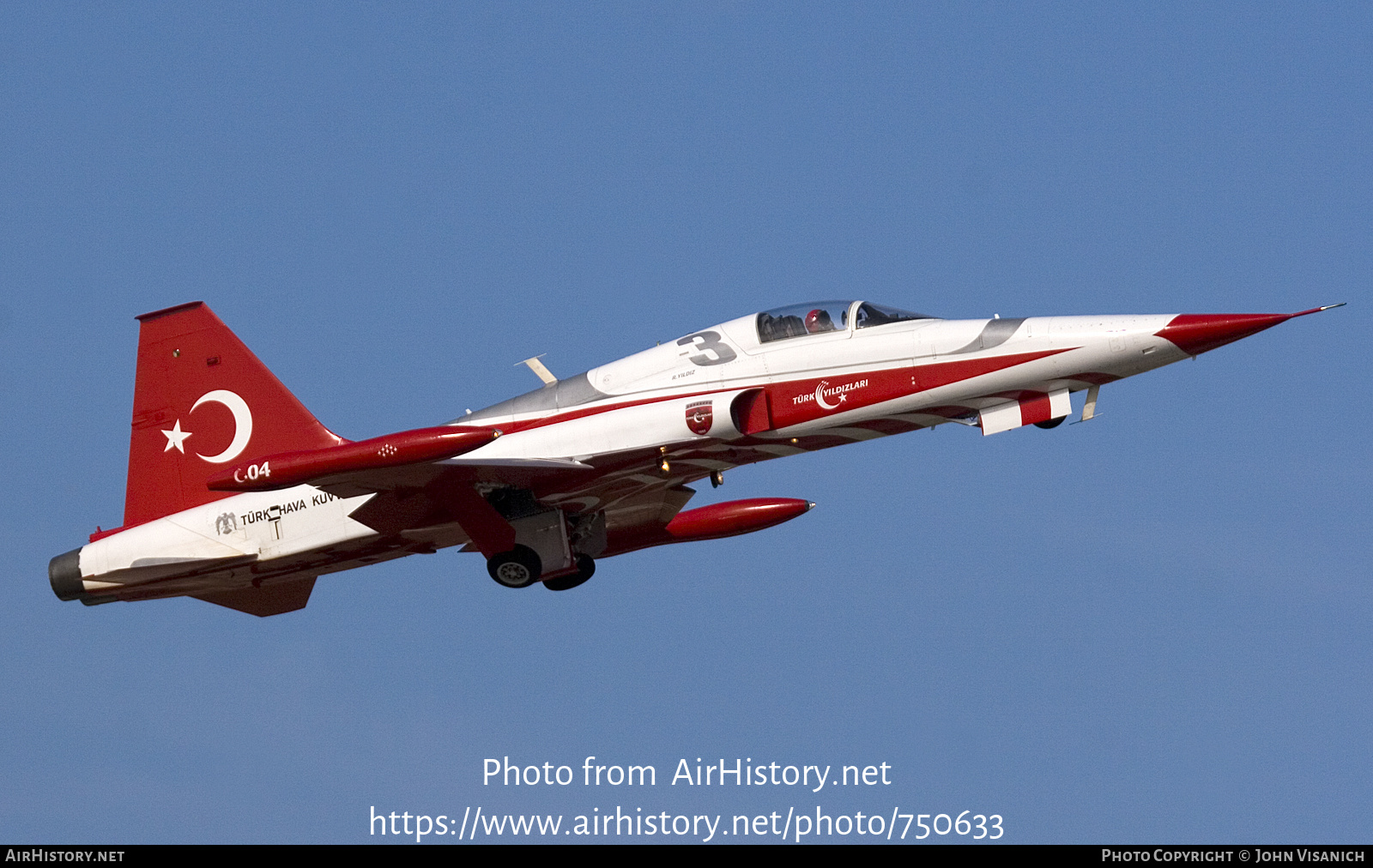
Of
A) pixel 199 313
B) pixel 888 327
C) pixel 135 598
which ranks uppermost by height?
pixel 199 313

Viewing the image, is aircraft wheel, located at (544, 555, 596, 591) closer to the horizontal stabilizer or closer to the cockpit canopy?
the horizontal stabilizer

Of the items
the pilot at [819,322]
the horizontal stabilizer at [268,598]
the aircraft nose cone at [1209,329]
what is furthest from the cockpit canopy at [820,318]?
the horizontal stabilizer at [268,598]

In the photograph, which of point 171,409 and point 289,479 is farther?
point 171,409

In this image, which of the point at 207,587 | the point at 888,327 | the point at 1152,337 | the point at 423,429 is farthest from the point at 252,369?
the point at 1152,337

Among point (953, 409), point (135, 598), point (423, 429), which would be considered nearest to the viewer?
point (423, 429)

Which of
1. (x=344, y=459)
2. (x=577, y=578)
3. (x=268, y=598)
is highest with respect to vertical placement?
(x=344, y=459)

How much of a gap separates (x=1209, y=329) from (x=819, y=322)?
4.65 meters

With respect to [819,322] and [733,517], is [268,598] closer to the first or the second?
[733,517]

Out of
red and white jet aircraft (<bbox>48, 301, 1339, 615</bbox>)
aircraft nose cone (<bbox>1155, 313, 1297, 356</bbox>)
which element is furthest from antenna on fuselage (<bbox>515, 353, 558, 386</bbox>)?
aircraft nose cone (<bbox>1155, 313, 1297, 356</bbox>)

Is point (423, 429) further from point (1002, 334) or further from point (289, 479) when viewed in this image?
point (1002, 334)

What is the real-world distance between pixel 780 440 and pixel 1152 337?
15.2 ft

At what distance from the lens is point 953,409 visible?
2072 centimetres

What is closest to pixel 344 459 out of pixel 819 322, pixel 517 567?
pixel 517 567

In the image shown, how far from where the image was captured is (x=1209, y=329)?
63.6 feet
